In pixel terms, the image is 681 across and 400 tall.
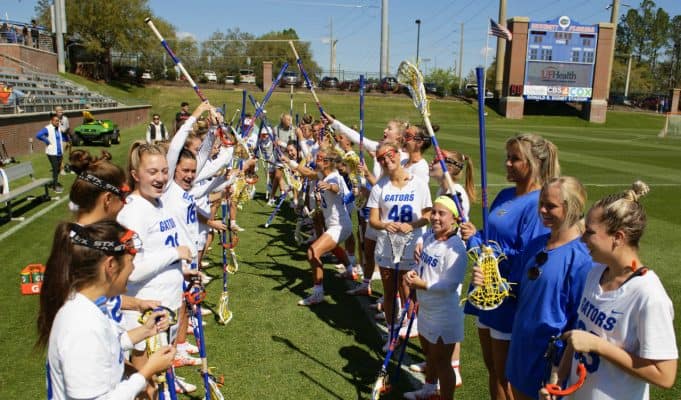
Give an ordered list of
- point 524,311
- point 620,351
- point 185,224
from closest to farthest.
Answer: point 620,351 → point 524,311 → point 185,224

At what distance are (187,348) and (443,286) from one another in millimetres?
3280

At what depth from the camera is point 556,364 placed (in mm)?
2984

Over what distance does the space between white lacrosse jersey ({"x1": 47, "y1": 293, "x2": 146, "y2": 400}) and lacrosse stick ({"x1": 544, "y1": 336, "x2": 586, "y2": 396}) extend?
2267 mm

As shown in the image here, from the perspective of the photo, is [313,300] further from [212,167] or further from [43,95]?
[43,95]

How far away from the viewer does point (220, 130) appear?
6320 mm

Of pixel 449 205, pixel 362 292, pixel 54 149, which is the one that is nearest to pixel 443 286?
pixel 449 205

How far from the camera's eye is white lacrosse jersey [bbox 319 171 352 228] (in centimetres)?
721

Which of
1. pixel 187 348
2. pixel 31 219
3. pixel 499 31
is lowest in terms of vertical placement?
pixel 187 348

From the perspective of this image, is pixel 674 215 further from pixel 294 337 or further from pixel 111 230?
pixel 111 230

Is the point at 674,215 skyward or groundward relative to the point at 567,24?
groundward

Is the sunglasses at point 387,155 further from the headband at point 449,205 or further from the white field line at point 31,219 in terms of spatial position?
the white field line at point 31,219

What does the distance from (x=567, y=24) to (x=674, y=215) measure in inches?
1692

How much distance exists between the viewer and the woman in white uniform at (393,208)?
559 cm

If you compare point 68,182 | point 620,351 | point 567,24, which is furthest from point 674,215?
point 567,24
